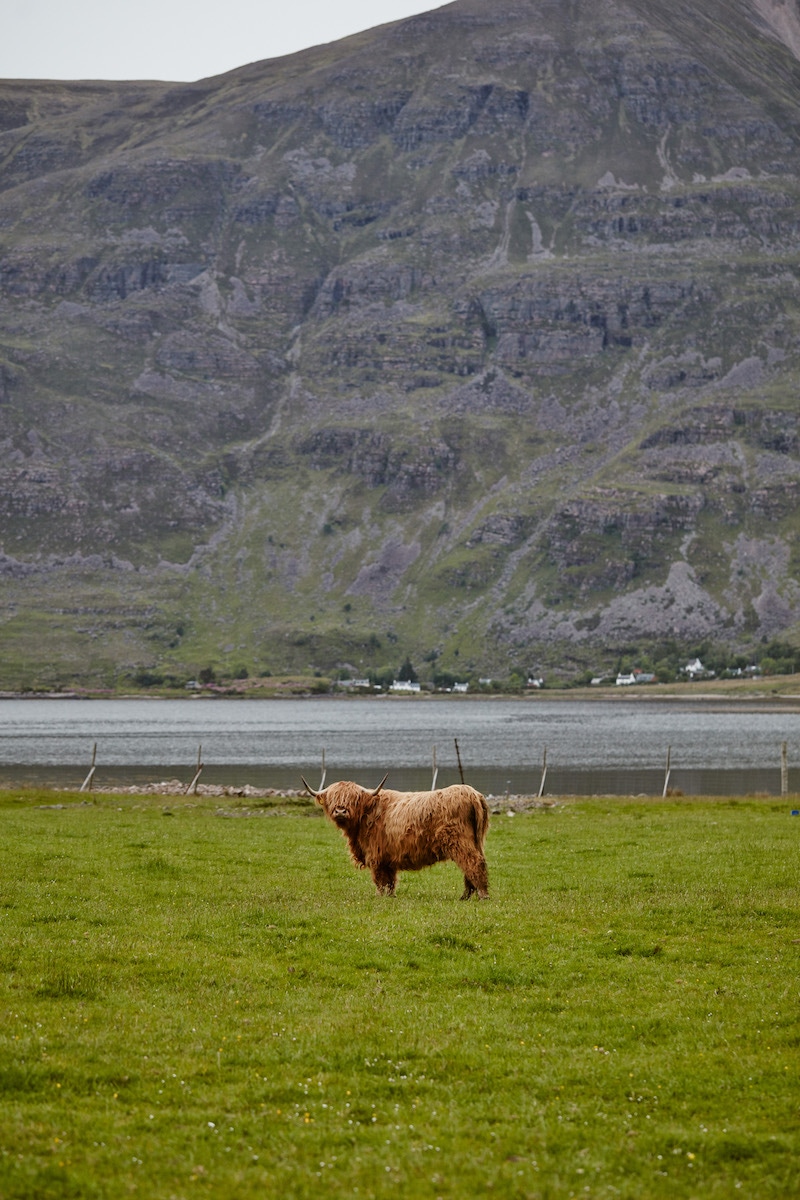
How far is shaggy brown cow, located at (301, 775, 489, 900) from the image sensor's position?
2305 cm

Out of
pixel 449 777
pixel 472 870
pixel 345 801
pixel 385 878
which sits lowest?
pixel 449 777

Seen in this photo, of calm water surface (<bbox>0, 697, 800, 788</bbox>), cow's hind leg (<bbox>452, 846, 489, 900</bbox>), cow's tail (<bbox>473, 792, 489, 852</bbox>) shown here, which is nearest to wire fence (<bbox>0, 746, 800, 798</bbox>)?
calm water surface (<bbox>0, 697, 800, 788</bbox>)

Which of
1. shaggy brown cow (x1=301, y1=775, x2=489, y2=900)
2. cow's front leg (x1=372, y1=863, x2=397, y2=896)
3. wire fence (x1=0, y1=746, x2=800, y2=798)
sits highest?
shaggy brown cow (x1=301, y1=775, x2=489, y2=900)

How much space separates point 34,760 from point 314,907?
86.1 meters

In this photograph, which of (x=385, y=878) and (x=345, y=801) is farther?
(x=385, y=878)

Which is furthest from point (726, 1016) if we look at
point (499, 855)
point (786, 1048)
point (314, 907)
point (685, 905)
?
point (499, 855)

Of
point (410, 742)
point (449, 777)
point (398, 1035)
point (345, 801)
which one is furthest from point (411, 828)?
point (410, 742)

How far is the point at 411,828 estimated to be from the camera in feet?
76.9

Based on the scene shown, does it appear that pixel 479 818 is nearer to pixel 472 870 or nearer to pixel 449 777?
pixel 472 870

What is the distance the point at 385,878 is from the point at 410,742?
106 metres

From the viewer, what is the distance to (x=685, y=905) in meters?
22.3

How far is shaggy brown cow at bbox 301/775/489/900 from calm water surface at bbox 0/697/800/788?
50784 millimetres

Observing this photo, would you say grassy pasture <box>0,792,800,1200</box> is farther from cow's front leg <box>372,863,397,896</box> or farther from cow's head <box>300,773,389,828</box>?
cow's head <box>300,773,389,828</box>

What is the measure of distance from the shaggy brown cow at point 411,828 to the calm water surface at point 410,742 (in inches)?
1999
